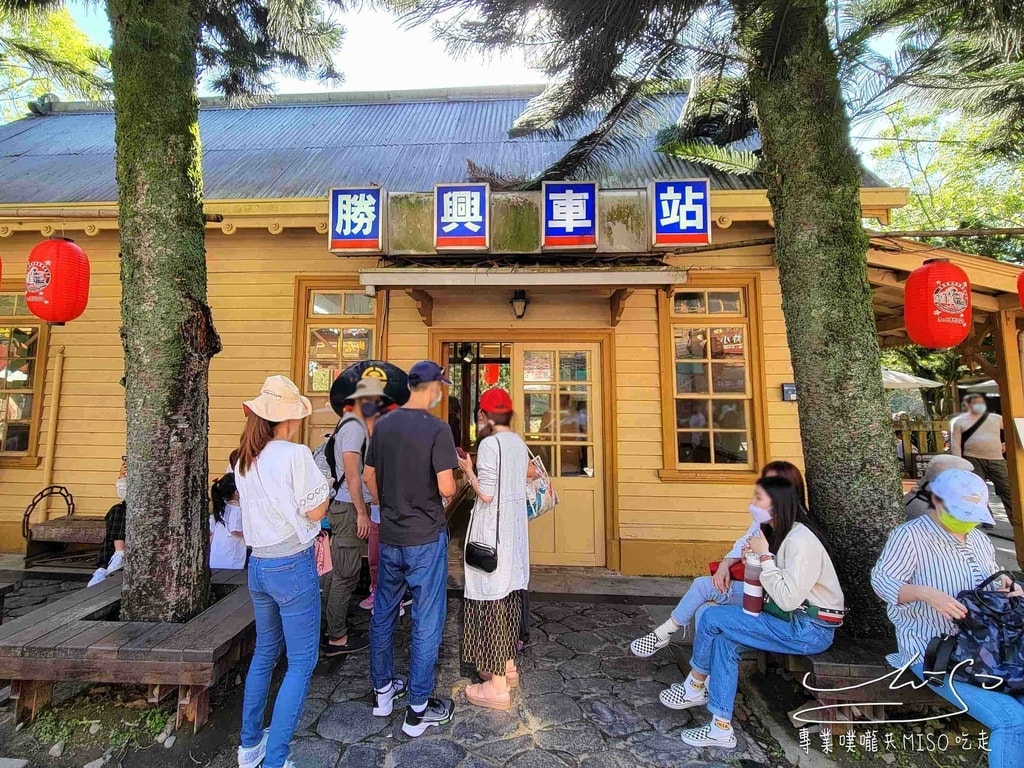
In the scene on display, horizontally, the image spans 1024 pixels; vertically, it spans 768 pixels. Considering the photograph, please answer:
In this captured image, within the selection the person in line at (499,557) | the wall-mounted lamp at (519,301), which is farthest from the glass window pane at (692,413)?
the person in line at (499,557)

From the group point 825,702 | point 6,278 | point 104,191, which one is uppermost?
point 104,191

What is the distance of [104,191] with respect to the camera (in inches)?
218

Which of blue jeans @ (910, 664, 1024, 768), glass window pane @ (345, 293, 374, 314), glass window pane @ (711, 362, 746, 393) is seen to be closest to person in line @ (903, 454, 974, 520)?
blue jeans @ (910, 664, 1024, 768)

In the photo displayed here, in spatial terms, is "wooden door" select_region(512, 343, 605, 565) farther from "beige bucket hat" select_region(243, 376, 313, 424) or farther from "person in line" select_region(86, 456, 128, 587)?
"person in line" select_region(86, 456, 128, 587)

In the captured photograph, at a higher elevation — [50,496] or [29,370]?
[29,370]

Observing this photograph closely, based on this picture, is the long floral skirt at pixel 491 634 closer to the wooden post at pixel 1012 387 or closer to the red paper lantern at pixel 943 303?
the red paper lantern at pixel 943 303

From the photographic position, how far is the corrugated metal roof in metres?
5.59

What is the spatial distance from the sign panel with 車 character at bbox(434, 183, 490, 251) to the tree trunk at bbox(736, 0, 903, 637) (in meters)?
2.04

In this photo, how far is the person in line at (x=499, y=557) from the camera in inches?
98.7

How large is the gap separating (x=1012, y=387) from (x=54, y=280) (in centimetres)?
876

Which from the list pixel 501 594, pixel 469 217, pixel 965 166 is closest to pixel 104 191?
pixel 469 217

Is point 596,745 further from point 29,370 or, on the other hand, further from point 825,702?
point 29,370

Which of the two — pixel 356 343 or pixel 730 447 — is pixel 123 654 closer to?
pixel 356 343

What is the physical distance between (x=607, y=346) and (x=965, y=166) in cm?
1619
